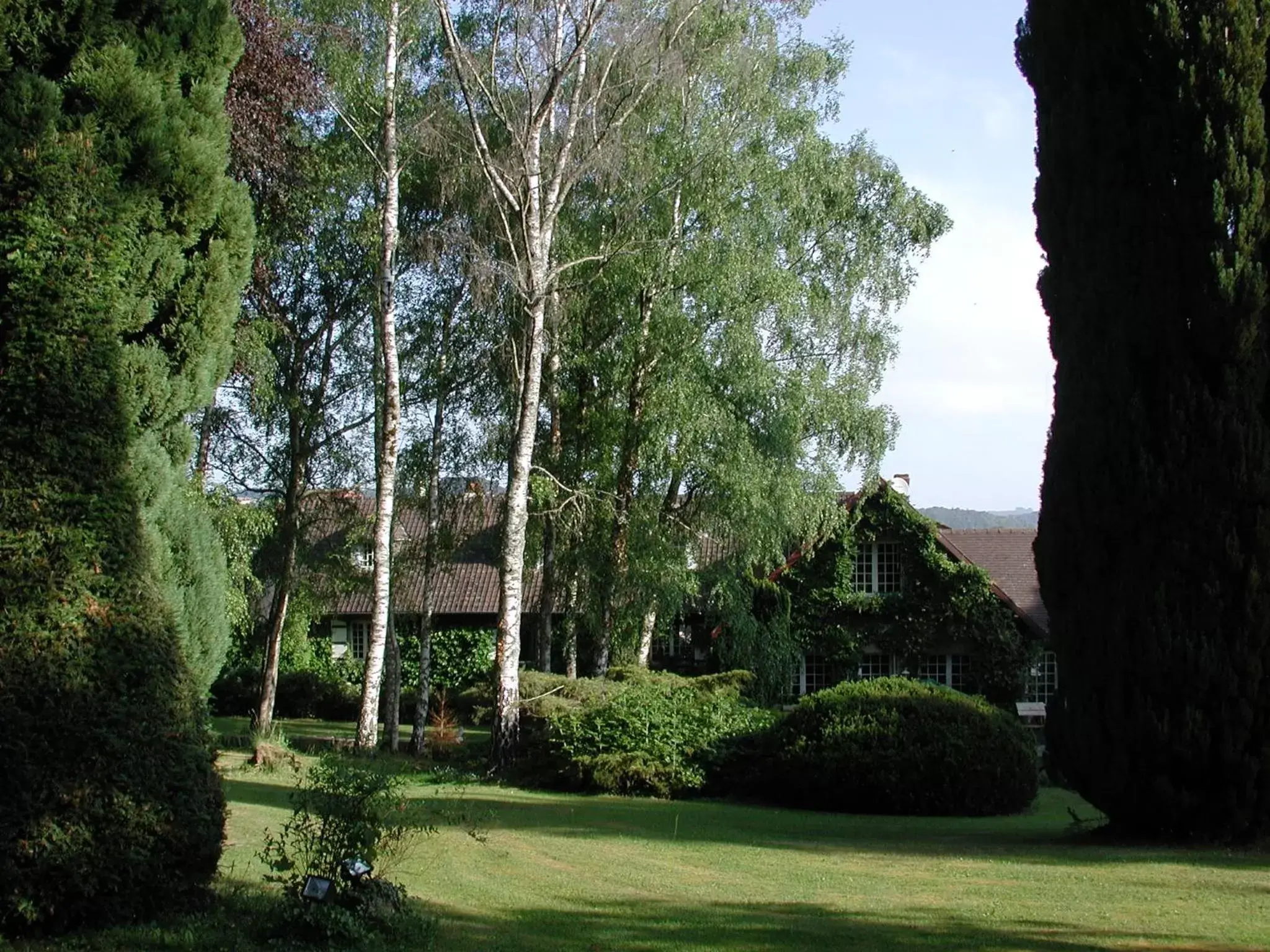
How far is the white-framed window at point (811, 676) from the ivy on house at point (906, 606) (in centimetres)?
52

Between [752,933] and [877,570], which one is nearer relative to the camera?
[752,933]

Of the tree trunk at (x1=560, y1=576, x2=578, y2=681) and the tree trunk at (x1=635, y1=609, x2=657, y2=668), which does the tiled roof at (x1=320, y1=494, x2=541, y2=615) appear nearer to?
the tree trunk at (x1=560, y1=576, x2=578, y2=681)

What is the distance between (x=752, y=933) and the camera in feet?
27.5

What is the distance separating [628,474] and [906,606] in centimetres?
1160

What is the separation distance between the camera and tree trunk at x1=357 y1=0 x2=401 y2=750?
2173 centimetres

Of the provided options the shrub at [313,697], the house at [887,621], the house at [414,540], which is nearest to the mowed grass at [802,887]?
the house at [414,540]

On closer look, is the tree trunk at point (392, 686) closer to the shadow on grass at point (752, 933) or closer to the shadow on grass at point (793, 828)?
the shadow on grass at point (793, 828)

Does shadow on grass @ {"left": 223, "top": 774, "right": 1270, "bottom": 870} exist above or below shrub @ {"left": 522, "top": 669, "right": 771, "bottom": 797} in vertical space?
below

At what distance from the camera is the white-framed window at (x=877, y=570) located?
1344 inches

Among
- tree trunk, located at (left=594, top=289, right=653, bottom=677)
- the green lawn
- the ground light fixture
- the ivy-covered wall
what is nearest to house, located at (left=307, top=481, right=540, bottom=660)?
the green lawn

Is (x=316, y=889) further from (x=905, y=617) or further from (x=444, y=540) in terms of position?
(x=905, y=617)

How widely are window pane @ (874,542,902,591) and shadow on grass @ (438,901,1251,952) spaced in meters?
25.5

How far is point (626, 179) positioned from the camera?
78.1 feet

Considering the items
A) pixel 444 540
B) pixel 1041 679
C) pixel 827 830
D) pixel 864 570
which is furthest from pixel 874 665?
pixel 827 830
